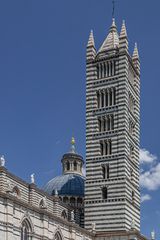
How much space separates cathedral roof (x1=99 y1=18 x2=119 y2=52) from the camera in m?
62.0

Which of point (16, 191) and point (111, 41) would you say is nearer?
point (16, 191)

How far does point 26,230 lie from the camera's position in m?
41.7

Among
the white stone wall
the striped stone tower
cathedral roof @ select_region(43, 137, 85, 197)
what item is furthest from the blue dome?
the white stone wall

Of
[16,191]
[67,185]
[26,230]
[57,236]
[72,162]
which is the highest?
[72,162]

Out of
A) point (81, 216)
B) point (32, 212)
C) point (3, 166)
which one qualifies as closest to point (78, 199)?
point (81, 216)

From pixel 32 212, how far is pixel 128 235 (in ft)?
43.3

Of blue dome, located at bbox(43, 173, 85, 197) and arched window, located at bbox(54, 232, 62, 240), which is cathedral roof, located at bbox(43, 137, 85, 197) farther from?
arched window, located at bbox(54, 232, 62, 240)

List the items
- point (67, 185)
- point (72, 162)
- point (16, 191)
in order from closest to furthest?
point (16, 191) < point (67, 185) < point (72, 162)

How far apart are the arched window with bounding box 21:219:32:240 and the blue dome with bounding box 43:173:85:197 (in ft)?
77.6

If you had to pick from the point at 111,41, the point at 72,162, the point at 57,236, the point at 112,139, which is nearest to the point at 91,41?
the point at 111,41

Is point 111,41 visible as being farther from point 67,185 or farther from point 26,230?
point 26,230

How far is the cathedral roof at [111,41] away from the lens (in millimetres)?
62000

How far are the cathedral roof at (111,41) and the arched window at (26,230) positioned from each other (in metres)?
25.9

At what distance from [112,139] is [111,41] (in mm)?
11811
